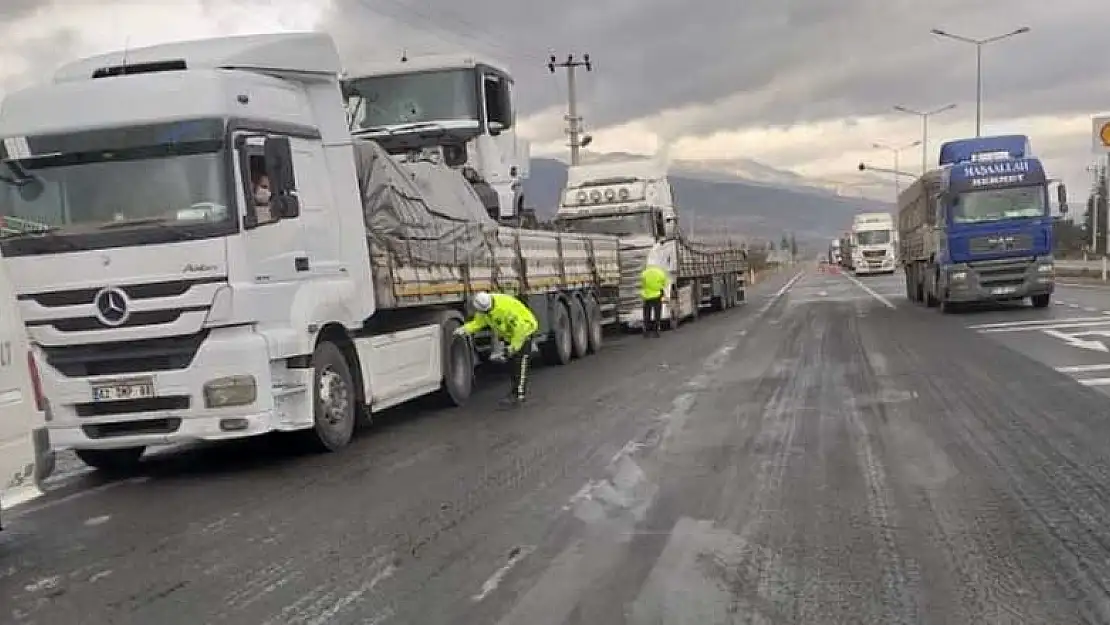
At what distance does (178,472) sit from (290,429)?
1223 mm

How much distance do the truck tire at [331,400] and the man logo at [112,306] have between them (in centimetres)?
157

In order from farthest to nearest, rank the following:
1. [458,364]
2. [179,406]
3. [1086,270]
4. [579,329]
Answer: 1. [1086,270]
2. [579,329]
3. [458,364]
4. [179,406]

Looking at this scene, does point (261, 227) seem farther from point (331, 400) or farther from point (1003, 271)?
point (1003, 271)

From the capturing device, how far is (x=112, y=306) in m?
8.58

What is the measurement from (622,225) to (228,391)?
16.8 m

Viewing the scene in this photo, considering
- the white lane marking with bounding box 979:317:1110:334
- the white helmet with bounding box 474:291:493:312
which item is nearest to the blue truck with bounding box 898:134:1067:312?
the white lane marking with bounding box 979:317:1110:334

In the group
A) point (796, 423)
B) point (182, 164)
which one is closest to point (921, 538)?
point (796, 423)

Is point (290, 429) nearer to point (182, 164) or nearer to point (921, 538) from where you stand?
point (182, 164)

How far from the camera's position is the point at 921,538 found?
612 centimetres

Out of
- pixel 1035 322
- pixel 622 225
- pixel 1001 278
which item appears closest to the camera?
pixel 1035 322

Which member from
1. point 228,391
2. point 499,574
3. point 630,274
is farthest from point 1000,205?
point 499,574

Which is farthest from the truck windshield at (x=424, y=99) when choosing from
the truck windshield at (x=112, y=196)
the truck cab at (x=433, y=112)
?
the truck windshield at (x=112, y=196)

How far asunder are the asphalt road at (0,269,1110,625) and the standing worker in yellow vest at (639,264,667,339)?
10.9 metres

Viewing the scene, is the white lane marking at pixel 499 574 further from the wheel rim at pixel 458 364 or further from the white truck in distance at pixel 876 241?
the white truck in distance at pixel 876 241
